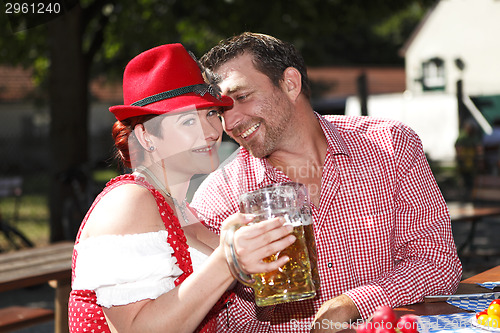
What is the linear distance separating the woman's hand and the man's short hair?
1.25 m

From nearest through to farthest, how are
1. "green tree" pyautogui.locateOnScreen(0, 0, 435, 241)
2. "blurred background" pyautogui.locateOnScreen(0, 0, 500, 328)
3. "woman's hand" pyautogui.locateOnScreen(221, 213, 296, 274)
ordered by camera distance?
"woman's hand" pyautogui.locateOnScreen(221, 213, 296, 274) → "blurred background" pyautogui.locateOnScreen(0, 0, 500, 328) → "green tree" pyautogui.locateOnScreen(0, 0, 435, 241)

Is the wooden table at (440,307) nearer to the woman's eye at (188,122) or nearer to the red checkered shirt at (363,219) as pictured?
the red checkered shirt at (363,219)

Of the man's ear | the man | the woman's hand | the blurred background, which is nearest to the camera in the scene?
the woman's hand

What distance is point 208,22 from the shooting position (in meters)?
10.4

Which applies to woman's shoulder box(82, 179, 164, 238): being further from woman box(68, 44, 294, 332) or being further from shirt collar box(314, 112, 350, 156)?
shirt collar box(314, 112, 350, 156)

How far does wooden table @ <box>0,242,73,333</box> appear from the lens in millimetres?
3416

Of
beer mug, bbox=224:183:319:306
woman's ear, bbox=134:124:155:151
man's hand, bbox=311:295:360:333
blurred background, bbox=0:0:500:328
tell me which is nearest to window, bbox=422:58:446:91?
blurred background, bbox=0:0:500:328

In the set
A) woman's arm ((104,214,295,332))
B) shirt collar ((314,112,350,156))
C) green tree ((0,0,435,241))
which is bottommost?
woman's arm ((104,214,295,332))

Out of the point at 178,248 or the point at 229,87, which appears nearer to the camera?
the point at 178,248

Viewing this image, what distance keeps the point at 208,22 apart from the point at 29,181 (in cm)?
1666

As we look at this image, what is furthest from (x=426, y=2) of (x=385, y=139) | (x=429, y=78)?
(x=429, y=78)

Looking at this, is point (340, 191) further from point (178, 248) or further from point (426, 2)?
point (426, 2)

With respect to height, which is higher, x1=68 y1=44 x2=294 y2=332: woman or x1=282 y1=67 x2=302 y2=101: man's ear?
x1=282 y1=67 x2=302 y2=101: man's ear

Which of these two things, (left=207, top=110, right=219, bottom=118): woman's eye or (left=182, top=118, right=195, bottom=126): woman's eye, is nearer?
(left=182, top=118, right=195, bottom=126): woman's eye
